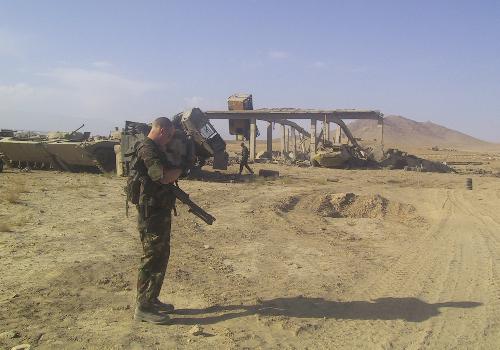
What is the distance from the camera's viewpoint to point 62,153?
1764cm

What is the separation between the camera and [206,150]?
15656mm

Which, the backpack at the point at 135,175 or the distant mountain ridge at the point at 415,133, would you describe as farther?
the distant mountain ridge at the point at 415,133

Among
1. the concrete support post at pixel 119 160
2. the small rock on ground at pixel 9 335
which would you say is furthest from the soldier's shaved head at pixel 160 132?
the concrete support post at pixel 119 160

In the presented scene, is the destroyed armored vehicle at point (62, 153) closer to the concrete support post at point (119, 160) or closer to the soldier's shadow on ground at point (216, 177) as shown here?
the concrete support post at point (119, 160)

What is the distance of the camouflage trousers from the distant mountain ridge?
334 feet

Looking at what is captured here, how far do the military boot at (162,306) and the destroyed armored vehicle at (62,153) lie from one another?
13.4 metres

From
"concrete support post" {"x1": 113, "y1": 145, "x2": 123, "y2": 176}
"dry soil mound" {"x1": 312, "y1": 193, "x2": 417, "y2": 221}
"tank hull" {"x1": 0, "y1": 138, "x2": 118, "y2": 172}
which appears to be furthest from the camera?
"tank hull" {"x1": 0, "y1": 138, "x2": 118, "y2": 172}

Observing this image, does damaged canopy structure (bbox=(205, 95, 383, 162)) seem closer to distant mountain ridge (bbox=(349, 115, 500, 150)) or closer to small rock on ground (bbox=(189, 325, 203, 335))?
small rock on ground (bbox=(189, 325, 203, 335))

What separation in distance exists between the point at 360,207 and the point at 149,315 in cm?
779

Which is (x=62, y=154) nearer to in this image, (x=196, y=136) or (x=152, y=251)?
(x=196, y=136)

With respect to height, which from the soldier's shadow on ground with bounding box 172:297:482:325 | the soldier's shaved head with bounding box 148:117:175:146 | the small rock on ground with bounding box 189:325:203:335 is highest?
the soldier's shaved head with bounding box 148:117:175:146

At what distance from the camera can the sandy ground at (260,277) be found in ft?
13.5

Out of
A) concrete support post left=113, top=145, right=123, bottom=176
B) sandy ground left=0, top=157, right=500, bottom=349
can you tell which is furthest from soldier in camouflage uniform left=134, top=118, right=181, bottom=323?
concrete support post left=113, top=145, right=123, bottom=176

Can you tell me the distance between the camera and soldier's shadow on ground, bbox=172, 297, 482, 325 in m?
4.52
